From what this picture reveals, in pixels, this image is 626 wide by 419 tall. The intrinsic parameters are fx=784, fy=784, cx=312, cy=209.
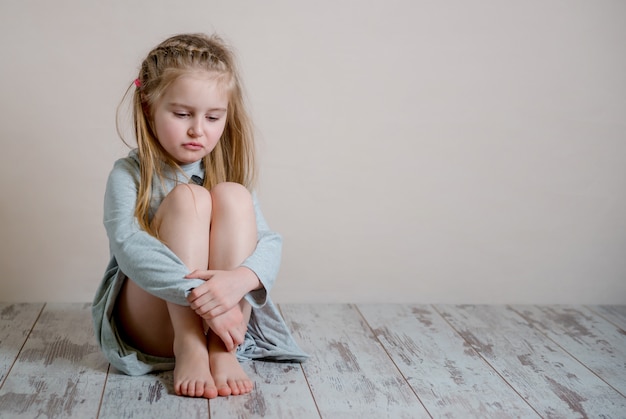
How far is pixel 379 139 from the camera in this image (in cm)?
199

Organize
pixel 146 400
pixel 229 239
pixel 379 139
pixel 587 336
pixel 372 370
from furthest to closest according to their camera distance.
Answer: pixel 379 139 → pixel 587 336 → pixel 372 370 → pixel 229 239 → pixel 146 400

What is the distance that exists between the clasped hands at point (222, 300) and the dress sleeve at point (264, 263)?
0.02m

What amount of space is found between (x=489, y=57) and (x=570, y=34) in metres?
0.23

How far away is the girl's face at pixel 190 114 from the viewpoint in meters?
1.40

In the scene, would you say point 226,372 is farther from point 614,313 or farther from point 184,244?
point 614,313

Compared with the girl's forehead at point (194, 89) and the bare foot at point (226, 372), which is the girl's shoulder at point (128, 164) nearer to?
the girl's forehead at point (194, 89)

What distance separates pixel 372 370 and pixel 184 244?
44 cm

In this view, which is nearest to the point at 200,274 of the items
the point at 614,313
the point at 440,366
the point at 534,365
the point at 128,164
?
the point at 128,164

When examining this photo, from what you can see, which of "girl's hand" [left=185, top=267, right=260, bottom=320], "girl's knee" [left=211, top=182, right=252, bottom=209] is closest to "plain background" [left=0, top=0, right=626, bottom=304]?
"girl's knee" [left=211, top=182, right=252, bottom=209]

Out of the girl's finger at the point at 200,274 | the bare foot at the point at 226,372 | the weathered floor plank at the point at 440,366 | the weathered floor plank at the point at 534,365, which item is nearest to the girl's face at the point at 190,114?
the girl's finger at the point at 200,274

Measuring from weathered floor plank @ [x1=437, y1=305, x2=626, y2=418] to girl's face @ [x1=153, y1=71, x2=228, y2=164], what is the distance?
2.41 ft

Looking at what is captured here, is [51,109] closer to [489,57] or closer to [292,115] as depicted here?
[292,115]

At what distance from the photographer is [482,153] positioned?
2.05m

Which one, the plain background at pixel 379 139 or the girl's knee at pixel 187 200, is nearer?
the girl's knee at pixel 187 200
